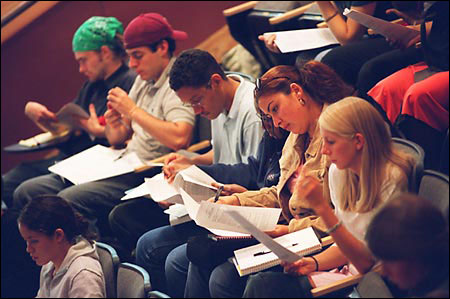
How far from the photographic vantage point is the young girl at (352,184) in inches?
96.7

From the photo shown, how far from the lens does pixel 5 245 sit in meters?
4.34

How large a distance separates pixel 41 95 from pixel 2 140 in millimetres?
382

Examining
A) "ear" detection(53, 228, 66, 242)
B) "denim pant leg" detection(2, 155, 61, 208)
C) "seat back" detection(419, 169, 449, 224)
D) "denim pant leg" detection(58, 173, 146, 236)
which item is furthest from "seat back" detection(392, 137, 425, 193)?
"denim pant leg" detection(2, 155, 61, 208)

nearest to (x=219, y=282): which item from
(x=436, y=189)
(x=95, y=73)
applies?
(x=436, y=189)

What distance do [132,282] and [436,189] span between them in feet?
3.43

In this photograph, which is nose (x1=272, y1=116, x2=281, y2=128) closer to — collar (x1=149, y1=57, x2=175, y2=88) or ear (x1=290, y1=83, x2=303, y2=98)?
ear (x1=290, y1=83, x2=303, y2=98)

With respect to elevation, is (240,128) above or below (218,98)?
below

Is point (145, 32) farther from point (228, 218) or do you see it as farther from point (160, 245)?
point (228, 218)

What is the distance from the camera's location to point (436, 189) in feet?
7.91

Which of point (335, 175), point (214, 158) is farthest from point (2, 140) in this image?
point (335, 175)

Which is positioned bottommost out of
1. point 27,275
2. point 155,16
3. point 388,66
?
point 27,275

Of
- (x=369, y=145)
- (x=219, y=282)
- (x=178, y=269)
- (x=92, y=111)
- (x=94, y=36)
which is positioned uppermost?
(x=94, y=36)

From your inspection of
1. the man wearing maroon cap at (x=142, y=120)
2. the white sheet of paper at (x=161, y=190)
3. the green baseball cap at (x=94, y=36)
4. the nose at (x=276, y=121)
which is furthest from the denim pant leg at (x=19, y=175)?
the nose at (x=276, y=121)

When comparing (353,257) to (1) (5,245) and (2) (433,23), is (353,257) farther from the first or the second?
(1) (5,245)
